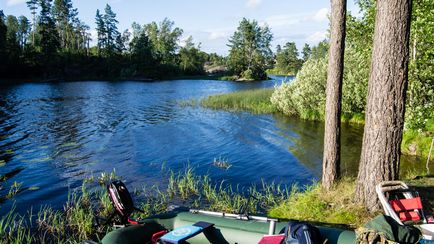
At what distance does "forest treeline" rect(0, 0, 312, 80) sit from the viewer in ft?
217

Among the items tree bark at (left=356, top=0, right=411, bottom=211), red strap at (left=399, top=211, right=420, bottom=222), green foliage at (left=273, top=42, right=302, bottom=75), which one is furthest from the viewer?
green foliage at (left=273, top=42, right=302, bottom=75)

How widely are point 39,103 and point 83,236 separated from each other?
2941 centimetres

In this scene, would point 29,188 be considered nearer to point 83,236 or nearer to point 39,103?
point 83,236

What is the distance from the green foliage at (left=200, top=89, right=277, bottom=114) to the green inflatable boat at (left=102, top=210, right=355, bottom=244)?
23363mm

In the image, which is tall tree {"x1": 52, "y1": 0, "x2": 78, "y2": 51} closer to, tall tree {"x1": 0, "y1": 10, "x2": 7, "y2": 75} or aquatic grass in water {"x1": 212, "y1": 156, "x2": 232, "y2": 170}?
tall tree {"x1": 0, "y1": 10, "x2": 7, "y2": 75}

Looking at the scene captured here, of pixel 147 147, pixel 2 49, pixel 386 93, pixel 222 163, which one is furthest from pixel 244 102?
pixel 2 49

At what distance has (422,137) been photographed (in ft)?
48.9

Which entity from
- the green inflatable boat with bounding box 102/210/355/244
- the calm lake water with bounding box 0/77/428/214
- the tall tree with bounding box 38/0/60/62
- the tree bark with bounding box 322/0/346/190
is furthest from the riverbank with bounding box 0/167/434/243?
the tall tree with bounding box 38/0/60/62

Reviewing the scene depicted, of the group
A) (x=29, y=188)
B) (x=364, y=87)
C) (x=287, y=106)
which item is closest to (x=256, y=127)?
(x=287, y=106)

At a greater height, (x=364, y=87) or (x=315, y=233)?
(x=364, y=87)

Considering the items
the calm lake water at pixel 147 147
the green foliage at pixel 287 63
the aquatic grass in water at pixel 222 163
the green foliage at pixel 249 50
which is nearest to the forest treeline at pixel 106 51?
the green foliage at pixel 249 50

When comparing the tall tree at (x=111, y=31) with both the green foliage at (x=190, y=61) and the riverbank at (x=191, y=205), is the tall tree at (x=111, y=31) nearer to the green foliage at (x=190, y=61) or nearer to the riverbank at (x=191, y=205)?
the green foliage at (x=190, y=61)

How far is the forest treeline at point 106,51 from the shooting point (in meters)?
66.2

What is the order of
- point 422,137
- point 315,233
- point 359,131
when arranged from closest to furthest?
point 315,233 → point 422,137 → point 359,131
